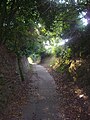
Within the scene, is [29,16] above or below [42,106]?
above

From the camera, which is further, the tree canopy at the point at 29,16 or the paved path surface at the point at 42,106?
the tree canopy at the point at 29,16

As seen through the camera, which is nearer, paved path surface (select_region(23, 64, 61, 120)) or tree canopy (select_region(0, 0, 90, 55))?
paved path surface (select_region(23, 64, 61, 120))

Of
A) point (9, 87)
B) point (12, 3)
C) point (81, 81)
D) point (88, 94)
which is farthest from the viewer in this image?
point (12, 3)

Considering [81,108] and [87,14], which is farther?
[87,14]

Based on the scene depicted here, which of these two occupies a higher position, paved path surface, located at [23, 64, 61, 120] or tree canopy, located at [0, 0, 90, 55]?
tree canopy, located at [0, 0, 90, 55]

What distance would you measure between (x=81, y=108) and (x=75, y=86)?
171 inches

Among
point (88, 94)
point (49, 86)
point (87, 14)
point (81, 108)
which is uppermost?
point (87, 14)

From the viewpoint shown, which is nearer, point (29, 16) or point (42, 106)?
point (42, 106)

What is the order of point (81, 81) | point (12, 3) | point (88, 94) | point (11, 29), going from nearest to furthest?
1. point (88, 94)
2. point (81, 81)
3. point (12, 3)
4. point (11, 29)

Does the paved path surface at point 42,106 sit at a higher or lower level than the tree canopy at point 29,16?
lower

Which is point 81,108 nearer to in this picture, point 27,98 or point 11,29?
point 27,98

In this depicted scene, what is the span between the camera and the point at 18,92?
50.2ft

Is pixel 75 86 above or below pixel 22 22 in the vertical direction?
below

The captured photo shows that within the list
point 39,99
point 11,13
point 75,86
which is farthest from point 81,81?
point 11,13
